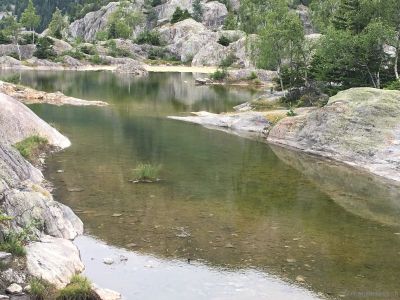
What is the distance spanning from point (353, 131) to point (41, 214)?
3045 centimetres

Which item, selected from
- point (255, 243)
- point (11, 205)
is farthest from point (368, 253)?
point (11, 205)

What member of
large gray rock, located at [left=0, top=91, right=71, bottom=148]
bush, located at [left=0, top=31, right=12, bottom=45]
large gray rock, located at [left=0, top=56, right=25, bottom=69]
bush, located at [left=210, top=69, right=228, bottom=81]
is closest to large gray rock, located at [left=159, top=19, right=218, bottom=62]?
bush, located at [left=210, top=69, right=228, bottom=81]

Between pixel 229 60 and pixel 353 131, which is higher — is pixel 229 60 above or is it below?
above

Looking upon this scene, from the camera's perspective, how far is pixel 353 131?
4516cm

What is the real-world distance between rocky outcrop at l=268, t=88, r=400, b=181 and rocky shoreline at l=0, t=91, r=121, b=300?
25.2m

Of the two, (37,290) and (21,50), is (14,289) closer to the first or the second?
(37,290)

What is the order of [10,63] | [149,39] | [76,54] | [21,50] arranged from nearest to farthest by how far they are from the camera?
[10,63]
[76,54]
[21,50]
[149,39]

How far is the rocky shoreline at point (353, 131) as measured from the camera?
41.6m

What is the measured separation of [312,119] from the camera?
162ft

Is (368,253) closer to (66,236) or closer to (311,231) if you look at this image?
(311,231)


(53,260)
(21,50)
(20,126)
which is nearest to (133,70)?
(21,50)

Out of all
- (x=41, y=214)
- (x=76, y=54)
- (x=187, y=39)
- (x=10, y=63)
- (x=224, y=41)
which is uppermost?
(x=187, y=39)

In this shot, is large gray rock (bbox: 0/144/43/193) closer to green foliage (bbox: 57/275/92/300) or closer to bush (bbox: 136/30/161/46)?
green foliage (bbox: 57/275/92/300)

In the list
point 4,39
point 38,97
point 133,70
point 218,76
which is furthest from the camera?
point 4,39
